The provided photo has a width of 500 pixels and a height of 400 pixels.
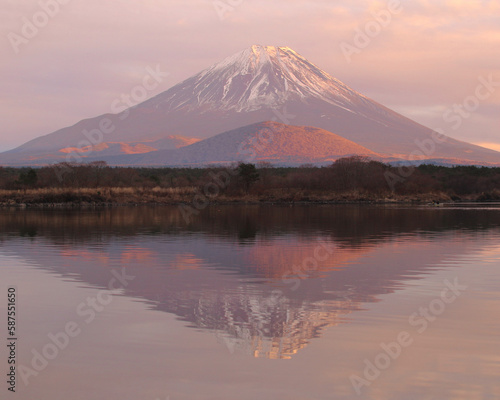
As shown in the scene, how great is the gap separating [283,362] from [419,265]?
920 centimetres

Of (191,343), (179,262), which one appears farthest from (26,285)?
(191,343)

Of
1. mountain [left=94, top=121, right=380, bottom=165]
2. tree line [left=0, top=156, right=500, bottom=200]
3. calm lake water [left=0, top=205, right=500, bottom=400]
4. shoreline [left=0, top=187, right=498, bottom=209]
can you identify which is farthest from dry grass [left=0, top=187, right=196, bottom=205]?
mountain [left=94, top=121, right=380, bottom=165]

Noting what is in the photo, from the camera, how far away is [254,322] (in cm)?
1011

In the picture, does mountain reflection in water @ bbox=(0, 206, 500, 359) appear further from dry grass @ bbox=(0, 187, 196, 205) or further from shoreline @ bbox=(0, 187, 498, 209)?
dry grass @ bbox=(0, 187, 196, 205)

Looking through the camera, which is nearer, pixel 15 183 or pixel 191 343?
pixel 191 343

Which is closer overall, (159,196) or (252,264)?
(252,264)

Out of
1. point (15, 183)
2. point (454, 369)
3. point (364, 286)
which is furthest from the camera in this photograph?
point (15, 183)

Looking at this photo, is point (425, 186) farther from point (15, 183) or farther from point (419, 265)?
point (419, 265)

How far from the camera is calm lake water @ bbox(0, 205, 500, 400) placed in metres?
7.44

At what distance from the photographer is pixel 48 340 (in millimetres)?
9141

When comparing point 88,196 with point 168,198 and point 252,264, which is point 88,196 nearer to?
point 168,198

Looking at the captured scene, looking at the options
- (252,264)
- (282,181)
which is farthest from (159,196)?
(252,264)

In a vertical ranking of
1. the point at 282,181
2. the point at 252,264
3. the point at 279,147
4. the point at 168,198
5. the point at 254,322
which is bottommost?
the point at 254,322

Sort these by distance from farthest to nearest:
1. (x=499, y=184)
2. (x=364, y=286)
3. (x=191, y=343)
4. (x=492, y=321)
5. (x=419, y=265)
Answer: (x=499, y=184), (x=419, y=265), (x=364, y=286), (x=492, y=321), (x=191, y=343)
